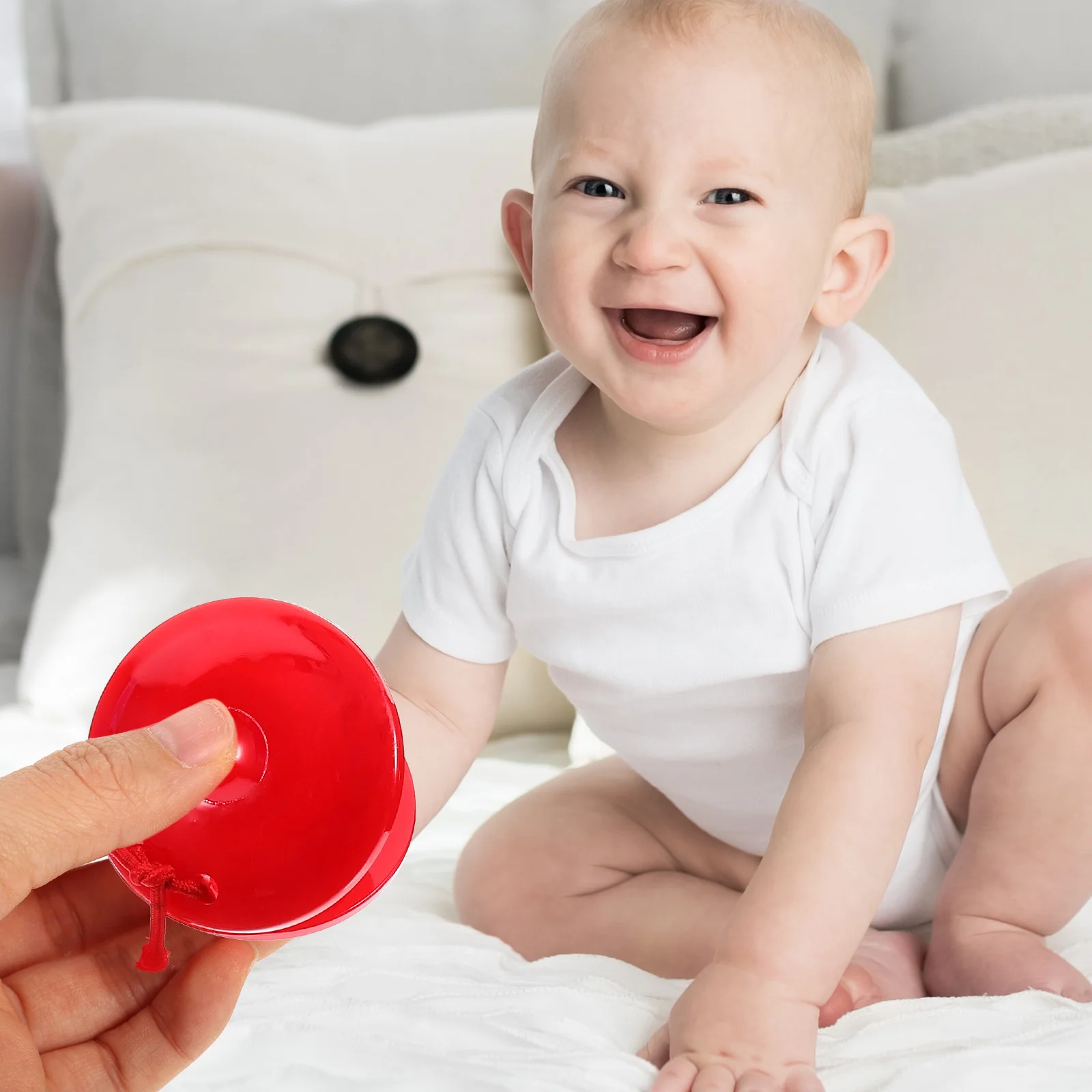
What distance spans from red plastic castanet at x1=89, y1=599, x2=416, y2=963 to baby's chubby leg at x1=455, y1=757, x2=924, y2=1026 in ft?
0.94

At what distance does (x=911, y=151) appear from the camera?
1480 millimetres

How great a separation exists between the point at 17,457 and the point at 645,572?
124 cm

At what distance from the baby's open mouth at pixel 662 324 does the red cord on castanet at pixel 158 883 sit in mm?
402

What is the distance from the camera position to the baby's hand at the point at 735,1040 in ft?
2.19

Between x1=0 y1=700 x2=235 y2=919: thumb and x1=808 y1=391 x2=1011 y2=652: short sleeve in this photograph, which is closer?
x1=0 y1=700 x2=235 y2=919: thumb

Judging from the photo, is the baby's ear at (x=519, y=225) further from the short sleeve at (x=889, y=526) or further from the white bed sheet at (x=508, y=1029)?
the white bed sheet at (x=508, y=1029)

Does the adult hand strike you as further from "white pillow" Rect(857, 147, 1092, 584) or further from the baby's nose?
"white pillow" Rect(857, 147, 1092, 584)

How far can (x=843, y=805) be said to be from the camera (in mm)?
756

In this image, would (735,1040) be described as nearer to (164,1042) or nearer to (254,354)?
(164,1042)

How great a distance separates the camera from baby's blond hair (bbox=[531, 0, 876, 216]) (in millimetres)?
800

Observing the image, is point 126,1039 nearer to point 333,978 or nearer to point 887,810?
point 333,978

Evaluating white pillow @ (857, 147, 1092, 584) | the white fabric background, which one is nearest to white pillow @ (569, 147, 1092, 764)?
white pillow @ (857, 147, 1092, 584)

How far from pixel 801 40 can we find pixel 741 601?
13.8 inches

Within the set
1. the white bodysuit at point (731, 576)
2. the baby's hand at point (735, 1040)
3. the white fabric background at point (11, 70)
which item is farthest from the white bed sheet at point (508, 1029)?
the white fabric background at point (11, 70)
